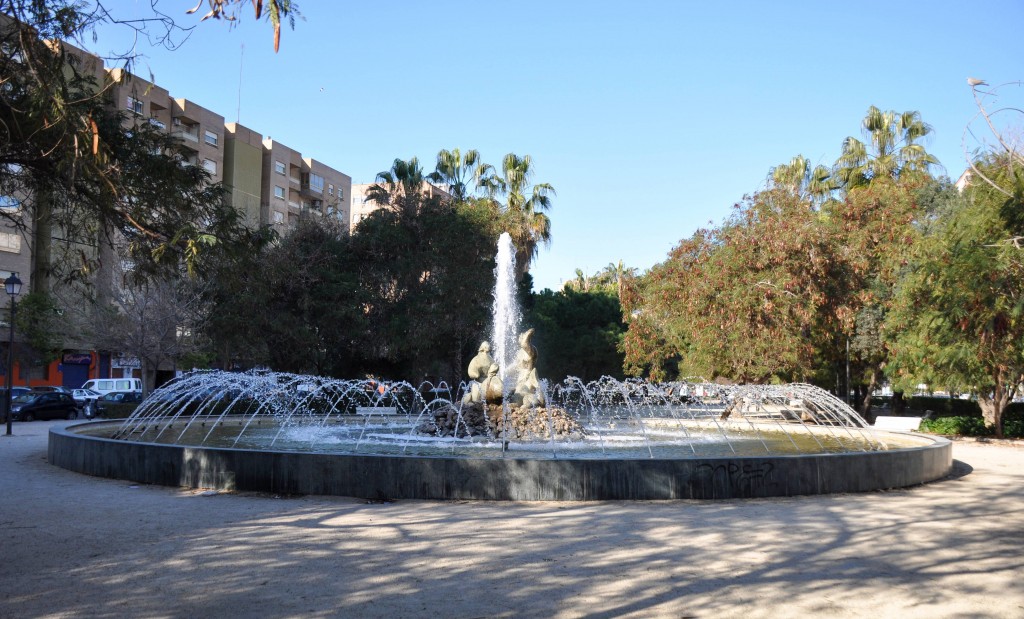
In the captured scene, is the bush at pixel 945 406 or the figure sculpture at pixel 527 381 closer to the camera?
the figure sculpture at pixel 527 381

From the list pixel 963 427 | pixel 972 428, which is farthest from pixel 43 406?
pixel 972 428

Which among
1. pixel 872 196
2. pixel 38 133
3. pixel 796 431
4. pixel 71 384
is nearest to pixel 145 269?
pixel 38 133

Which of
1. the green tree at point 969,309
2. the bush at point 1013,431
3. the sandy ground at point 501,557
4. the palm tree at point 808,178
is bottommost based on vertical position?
the sandy ground at point 501,557

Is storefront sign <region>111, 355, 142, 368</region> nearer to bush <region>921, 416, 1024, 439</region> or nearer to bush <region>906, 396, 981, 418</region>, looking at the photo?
bush <region>921, 416, 1024, 439</region>

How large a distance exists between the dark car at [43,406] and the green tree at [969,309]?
29429mm

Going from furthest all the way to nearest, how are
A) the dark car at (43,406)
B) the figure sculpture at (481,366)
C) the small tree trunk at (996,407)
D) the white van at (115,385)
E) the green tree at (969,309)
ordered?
1. the white van at (115,385)
2. the dark car at (43,406)
3. the small tree trunk at (996,407)
4. the figure sculpture at (481,366)
5. the green tree at (969,309)

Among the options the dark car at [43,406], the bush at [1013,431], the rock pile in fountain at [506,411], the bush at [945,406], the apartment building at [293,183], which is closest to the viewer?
the rock pile in fountain at [506,411]

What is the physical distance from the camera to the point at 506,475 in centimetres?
1002

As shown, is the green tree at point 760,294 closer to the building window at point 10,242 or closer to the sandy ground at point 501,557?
the sandy ground at point 501,557

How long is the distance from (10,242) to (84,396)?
39.7ft

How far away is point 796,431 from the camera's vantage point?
2028cm

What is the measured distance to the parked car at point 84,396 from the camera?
3306 centimetres

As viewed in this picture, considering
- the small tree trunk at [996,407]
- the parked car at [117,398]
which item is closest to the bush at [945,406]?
the small tree trunk at [996,407]

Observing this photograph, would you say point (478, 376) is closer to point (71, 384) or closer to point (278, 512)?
point (278, 512)
